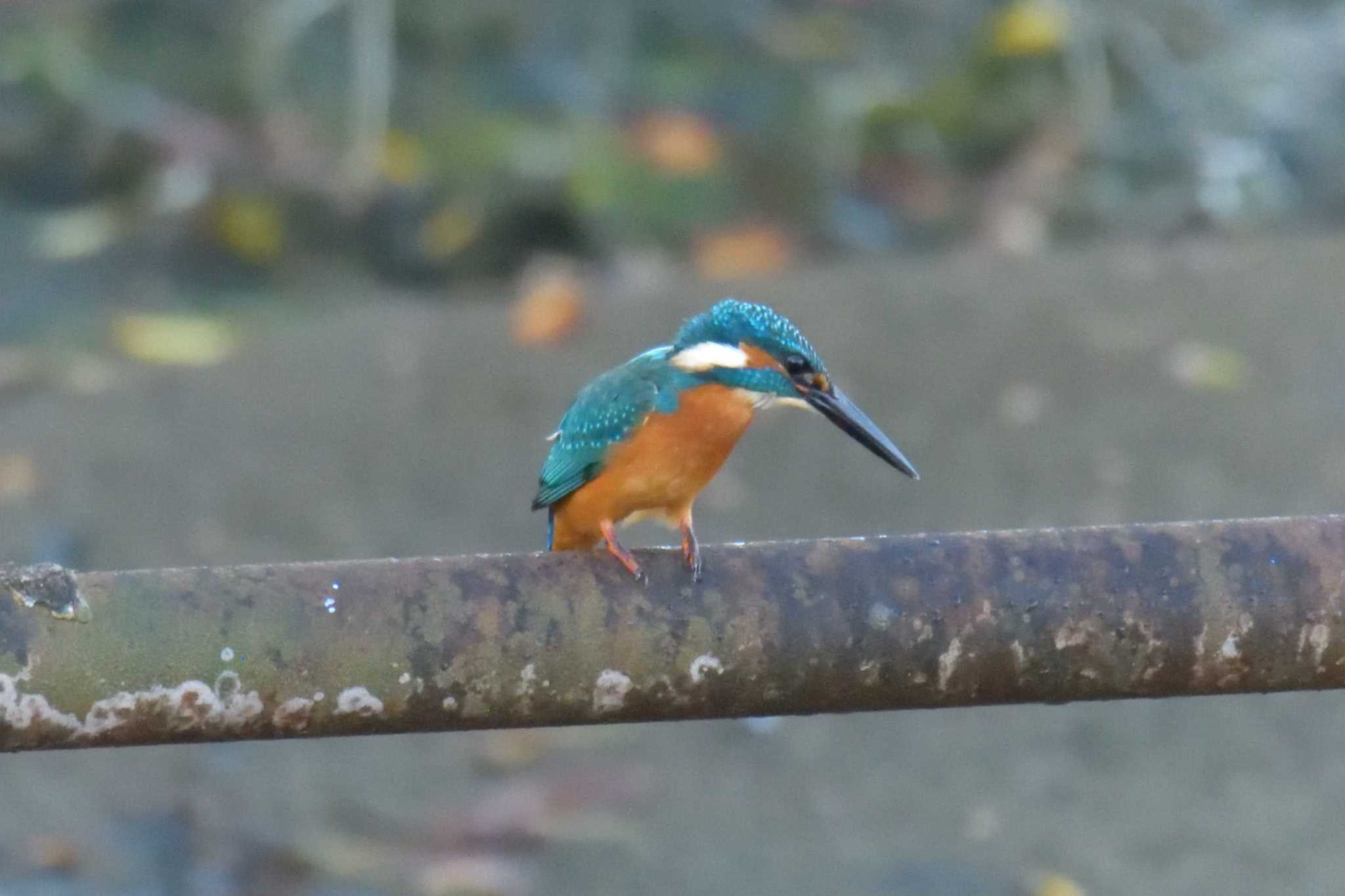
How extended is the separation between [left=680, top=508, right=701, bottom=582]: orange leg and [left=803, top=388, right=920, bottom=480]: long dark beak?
234mm

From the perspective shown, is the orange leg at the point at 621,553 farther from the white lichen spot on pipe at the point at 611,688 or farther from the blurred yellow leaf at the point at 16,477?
the blurred yellow leaf at the point at 16,477

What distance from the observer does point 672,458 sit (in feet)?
7.49

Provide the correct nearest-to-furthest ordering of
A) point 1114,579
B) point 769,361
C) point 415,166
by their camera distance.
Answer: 1. point 1114,579
2. point 769,361
3. point 415,166

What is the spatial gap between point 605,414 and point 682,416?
128 millimetres

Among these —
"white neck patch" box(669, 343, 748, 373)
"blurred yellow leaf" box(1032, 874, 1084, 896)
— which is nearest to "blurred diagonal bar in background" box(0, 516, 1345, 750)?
"white neck patch" box(669, 343, 748, 373)

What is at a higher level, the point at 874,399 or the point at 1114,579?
the point at 874,399

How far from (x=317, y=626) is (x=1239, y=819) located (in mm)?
2588

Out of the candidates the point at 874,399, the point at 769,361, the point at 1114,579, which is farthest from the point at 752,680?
the point at 874,399

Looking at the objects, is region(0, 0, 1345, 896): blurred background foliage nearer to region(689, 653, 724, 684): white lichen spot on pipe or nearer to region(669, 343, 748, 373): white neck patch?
region(669, 343, 748, 373): white neck patch

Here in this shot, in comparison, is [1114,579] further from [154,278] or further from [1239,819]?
[154,278]

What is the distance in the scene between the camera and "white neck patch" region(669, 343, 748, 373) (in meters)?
2.20

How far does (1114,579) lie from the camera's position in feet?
5.76

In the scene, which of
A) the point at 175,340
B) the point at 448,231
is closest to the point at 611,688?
the point at 175,340

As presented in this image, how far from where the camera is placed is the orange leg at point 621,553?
1.91m
